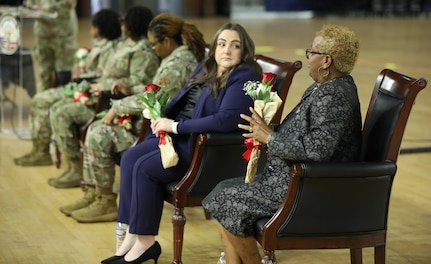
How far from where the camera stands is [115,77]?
6.10 metres

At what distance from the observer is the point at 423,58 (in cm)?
1389

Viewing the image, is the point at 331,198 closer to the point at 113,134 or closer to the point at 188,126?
the point at 188,126

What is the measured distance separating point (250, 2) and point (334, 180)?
79.4 ft

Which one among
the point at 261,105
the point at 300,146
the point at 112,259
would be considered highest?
the point at 261,105

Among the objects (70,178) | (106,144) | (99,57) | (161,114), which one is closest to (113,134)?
(106,144)

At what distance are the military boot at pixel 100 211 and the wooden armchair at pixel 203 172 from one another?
1034 mm

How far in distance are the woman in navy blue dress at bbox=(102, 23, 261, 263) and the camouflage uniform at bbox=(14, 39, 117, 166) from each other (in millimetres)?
2151

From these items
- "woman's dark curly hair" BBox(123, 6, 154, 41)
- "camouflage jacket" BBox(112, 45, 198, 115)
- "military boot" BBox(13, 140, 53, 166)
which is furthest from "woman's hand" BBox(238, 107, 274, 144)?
"military boot" BBox(13, 140, 53, 166)

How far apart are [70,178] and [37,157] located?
2.71 feet

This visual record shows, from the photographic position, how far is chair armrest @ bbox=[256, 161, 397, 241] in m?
3.54

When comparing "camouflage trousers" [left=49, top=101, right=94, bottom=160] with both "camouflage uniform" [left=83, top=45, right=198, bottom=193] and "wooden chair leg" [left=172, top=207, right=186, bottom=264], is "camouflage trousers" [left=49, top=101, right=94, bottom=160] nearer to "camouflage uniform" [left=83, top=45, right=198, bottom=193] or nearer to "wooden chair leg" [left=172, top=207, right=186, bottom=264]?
"camouflage uniform" [left=83, top=45, right=198, bottom=193]

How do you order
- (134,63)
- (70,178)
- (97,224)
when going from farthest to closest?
(70,178) → (134,63) → (97,224)

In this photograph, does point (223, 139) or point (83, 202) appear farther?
point (83, 202)

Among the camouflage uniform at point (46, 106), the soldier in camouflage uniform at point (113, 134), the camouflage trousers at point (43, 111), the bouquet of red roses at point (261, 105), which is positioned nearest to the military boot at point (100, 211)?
the soldier in camouflage uniform at point (113, 134)
